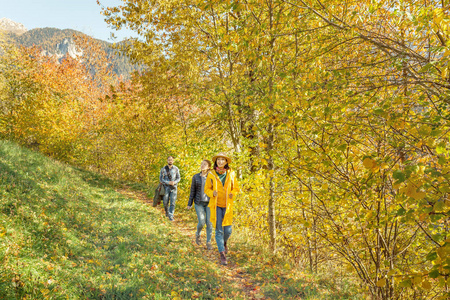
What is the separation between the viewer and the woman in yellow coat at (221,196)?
5648 mm

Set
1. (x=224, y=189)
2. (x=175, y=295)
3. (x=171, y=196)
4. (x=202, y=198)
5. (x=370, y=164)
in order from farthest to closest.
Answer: (x=171, y=196)
(x=202, y=198)
(x=224, y=189)
(x=175, y=295)
(x=370, y=164)

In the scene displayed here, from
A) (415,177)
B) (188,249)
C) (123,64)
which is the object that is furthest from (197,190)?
(123,64)

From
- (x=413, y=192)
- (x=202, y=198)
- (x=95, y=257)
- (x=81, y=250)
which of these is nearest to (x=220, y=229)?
(x=202, y=198)

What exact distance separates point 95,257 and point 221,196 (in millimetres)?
2676

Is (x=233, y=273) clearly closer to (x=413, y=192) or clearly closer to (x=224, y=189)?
(x=224, y=189)

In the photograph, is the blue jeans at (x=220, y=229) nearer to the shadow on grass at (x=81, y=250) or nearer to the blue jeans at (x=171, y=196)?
the shadow on grass at (x=81, y=250)

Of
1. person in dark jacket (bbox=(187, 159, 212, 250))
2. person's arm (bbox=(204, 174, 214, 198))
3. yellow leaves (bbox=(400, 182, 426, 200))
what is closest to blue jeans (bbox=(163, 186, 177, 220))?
person in dark jacket (bbox=(187, 159, 212, 250))

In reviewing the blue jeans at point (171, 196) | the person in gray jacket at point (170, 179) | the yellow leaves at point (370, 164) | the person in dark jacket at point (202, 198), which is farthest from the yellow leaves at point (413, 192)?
the blue jeans at point (171, 196)

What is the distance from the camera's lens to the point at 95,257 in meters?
4.89

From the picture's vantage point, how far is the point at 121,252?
207 inches

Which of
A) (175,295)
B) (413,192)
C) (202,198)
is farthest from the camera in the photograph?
(202,198)

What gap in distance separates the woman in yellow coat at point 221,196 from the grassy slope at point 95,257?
0.71 meters

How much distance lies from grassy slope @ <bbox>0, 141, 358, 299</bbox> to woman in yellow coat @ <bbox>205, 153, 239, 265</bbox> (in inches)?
28.0

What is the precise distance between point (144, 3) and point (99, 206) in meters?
6.61
